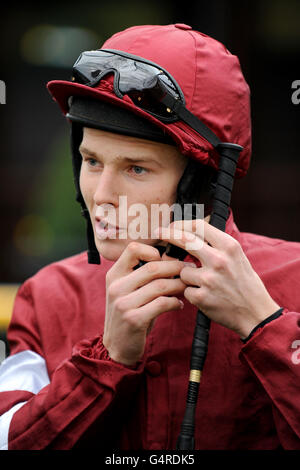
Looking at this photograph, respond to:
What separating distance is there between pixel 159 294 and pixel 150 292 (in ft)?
0.10

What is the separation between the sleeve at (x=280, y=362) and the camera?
185 cm

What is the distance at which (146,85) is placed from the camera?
203 centimetres

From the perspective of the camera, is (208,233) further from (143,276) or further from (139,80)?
(139,80)

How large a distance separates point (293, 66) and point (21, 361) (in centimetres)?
385

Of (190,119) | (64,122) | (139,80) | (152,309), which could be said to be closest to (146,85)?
(139,80)

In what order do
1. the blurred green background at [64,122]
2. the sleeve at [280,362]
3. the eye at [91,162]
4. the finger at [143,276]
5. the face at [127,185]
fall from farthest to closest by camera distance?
the blurred green background at [64,122], the eye at [91,162], the face at [127,185], the finger at [143,276], the sleeve at [280,362]

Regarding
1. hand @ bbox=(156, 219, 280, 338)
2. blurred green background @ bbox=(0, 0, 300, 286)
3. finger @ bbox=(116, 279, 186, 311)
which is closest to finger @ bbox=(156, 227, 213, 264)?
hand @ bbox=(156, 219, 280, 338)

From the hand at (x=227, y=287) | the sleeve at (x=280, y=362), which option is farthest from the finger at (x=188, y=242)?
the sleeve at (x=280, y=362)

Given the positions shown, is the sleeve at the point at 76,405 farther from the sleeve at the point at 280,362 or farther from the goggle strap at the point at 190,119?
the goggle strap at the point at 190,119

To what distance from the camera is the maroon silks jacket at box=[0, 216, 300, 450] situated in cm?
188

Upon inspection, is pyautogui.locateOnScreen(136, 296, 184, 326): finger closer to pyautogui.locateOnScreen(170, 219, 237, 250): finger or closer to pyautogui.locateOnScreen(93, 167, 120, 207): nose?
pyautogui.locateOnScreen(170, 219, 237, 250): finger

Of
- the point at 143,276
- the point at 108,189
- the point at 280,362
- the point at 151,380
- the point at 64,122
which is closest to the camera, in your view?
the point at 280,362

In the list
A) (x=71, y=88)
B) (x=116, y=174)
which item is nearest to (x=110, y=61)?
(x=71, y=88)

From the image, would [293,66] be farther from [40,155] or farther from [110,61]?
[110,61]
